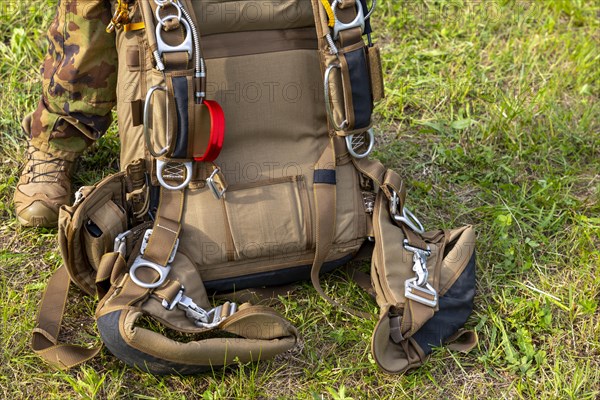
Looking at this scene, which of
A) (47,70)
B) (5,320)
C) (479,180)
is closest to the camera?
(5,320)

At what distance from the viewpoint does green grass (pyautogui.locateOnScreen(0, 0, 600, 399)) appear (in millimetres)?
2682

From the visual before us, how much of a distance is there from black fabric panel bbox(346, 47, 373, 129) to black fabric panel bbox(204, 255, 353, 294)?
0.54m

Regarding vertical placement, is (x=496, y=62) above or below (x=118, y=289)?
below

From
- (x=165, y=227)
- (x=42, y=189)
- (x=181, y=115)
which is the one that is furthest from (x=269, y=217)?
(x=42, y=189)

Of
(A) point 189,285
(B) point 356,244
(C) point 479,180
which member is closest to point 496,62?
(C) point 479,180

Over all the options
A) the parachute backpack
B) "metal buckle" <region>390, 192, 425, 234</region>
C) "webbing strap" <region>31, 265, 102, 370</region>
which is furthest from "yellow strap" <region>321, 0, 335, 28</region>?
"webbing strap" <region>31, 265, 102, 370</region>

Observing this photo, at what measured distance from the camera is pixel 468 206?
11.4 feet

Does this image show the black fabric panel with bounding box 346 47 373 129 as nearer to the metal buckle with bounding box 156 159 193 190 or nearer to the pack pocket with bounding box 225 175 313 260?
the pack pocket with bounding box 225 175 313 260

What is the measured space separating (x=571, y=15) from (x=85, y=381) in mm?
3427

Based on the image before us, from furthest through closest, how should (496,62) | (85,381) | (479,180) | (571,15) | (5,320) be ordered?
(571,15) < (496,62) < (479,180) < (5,320) < (85,381)

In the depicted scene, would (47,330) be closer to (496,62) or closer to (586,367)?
(586,367)

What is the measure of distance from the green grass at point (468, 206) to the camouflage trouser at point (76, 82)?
279 millimetres

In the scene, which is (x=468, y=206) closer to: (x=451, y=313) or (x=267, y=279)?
(x=451, y=313)

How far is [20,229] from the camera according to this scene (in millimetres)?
3213
